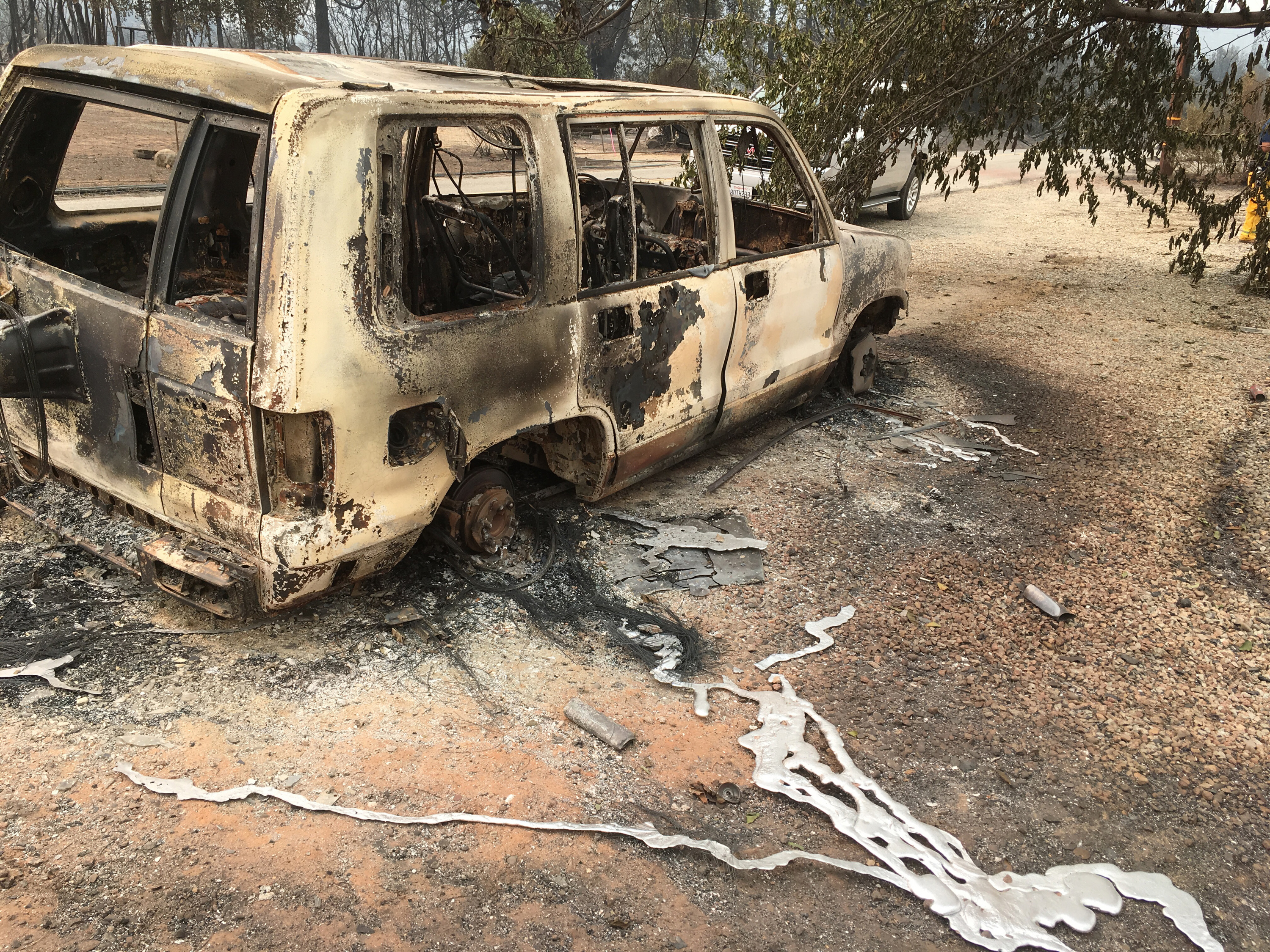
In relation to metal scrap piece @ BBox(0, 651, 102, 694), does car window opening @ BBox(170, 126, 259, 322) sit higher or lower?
higher

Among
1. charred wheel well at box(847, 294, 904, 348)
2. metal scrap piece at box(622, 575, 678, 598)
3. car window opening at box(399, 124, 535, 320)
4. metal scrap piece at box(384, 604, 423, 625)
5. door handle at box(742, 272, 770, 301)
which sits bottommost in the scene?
metal scrap piece at box(622, 575, 678, 598)

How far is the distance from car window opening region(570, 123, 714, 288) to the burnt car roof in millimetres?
289

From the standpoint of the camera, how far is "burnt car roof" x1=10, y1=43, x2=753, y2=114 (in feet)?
9.47

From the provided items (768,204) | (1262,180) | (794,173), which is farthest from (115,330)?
(1262,180)

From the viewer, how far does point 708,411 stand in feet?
15.3

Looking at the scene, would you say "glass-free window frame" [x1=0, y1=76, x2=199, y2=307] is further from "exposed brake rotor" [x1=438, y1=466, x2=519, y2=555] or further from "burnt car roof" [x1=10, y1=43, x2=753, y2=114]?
"exposed brake rotor" [x1=438, y1=466, x2=519, y2=555]

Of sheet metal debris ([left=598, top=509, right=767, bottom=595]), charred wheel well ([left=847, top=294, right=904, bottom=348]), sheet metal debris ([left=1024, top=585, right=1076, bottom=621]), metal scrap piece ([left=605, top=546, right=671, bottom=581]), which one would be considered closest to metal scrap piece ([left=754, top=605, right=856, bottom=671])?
sheet metal debris ([left=598, top=509, right=767, bottom=595])

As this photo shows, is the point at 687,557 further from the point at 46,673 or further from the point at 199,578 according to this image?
the point at 46,673

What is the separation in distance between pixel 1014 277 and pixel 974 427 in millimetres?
5331

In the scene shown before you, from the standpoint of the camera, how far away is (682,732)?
3.23 meters

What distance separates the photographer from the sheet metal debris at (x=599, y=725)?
122 inches

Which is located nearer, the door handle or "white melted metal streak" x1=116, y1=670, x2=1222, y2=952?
"white melted metal streak" x1=116, y1=670, x2=1222, y2=952

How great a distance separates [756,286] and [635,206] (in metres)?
0.76

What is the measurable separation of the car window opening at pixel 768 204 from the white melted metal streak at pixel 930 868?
3.13m
